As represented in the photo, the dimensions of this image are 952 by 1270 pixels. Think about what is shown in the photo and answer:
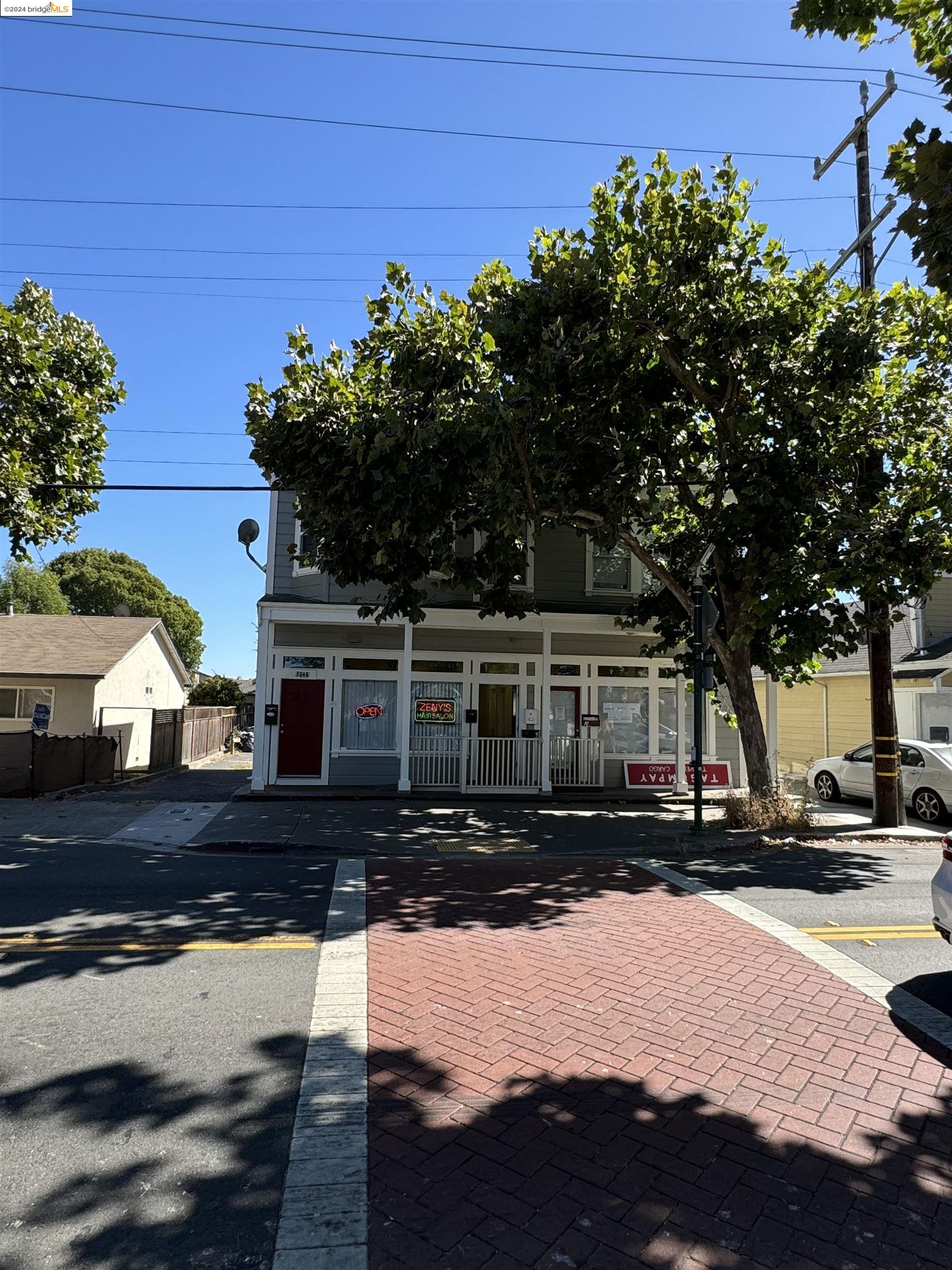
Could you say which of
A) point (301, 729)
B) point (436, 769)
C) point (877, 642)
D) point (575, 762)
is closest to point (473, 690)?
point (436, 769)

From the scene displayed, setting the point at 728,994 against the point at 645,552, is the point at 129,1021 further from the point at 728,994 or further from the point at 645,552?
the point at 645,552

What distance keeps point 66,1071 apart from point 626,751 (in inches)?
579

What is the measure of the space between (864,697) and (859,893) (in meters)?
15.5

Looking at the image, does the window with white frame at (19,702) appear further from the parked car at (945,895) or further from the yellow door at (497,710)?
the parked car at (945,895)

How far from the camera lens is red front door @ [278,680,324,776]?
1617 cm

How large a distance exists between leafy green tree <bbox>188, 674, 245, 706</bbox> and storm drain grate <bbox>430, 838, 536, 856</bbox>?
96.4 ft

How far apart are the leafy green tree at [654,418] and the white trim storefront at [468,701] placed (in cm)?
389

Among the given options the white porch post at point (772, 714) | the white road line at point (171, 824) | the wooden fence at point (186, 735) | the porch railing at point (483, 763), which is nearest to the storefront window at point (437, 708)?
the porch railing at point (483, 763)

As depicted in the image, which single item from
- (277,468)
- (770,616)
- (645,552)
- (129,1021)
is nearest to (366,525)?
(277,468)

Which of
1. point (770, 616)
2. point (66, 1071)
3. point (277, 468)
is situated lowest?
point (66, 1071)

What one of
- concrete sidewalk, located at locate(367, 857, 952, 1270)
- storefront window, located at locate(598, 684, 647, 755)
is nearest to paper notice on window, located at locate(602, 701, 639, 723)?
storefront window, located at locate(598, 684, 647, 755)

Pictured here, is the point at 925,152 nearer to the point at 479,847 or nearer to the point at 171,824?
the point at 479,847

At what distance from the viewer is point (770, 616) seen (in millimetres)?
11469

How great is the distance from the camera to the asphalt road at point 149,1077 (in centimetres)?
282
